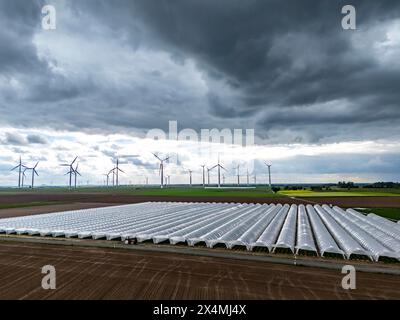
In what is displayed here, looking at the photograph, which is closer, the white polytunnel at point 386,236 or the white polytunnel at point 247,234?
the white polytunnel at point 247,234

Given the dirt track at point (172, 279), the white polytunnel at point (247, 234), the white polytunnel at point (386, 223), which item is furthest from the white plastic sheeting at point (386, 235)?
the dirt track at point (172, 279)

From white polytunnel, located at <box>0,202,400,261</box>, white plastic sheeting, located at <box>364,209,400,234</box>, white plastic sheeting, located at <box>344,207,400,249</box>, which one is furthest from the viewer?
white plastic sheeting, located at <box>364,209,400,234</box>

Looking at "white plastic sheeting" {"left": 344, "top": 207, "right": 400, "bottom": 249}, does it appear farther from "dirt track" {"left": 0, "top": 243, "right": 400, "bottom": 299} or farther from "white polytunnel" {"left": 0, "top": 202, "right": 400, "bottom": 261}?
"dirt track" {"left": 0, "top": 243, "right": 400, "bottom": 299}

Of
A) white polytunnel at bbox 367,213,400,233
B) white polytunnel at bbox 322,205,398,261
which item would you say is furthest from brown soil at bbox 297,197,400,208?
white polytunnel at bbox 322,205,398,261

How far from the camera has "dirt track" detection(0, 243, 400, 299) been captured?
66.0ft

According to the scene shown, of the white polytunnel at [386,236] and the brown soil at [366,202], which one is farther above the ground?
the white polytunnel at [386,236]

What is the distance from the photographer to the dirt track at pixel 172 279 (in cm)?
2011

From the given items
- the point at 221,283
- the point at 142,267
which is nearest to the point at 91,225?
the point at 142,267

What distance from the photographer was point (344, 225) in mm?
43375

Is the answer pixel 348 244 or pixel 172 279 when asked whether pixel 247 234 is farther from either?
pixel 172 279

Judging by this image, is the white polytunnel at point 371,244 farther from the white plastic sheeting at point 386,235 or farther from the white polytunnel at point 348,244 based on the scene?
the white plastic sheeting at point 386,235

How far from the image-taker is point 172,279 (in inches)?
904

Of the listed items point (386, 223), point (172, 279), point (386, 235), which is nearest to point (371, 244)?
point (386, 235)
